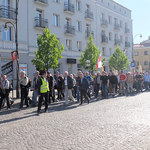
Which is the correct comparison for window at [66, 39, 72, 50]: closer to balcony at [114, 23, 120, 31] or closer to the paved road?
balcony at [114, 23, 120, 31]

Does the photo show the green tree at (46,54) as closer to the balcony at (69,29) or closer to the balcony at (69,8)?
the balcony at (69,29)

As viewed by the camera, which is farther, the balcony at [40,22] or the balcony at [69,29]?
the balcony at [69,29]

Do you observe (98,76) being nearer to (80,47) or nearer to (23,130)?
(23,130)

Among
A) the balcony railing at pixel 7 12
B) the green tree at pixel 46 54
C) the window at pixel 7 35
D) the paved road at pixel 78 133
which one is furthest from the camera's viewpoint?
the window at pixel 7 35

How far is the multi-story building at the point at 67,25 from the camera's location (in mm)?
23938

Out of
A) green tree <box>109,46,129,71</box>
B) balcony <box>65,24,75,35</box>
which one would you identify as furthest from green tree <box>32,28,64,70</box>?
green tree <box>109,46,129,71</box>

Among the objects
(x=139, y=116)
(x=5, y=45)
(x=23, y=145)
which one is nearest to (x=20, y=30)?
(x=5, y=45)

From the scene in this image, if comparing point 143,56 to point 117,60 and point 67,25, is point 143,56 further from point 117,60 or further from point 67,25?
point 67,25

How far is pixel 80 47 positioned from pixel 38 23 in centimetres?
918

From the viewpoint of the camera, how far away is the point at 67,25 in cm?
3144

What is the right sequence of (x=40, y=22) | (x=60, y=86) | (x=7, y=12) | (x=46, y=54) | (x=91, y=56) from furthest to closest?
1. (x=91, y=56)
2. (x=40, y=22)
3. (x=7, y=12)
4. (x=46, y=54)
5. (x=60, y=86)

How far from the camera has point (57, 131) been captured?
657 cm

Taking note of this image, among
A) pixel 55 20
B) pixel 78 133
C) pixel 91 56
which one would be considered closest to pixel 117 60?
pixel 91 56

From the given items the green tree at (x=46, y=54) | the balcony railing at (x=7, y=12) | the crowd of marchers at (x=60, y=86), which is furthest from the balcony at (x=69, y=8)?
the crowd of marchers at (x=60, y=86)
